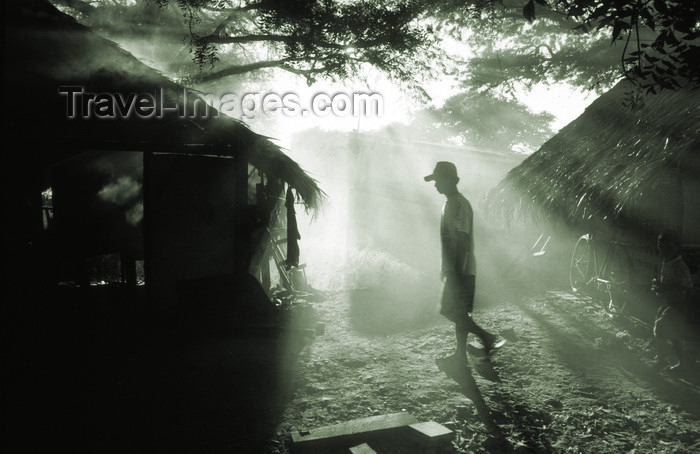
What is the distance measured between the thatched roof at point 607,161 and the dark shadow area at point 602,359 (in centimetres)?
170

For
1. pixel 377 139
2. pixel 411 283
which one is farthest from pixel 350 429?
Answer: pixel 377 139

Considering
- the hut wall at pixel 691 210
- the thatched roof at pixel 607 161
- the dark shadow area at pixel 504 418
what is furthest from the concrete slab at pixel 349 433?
the hut wall at pixel 691 210

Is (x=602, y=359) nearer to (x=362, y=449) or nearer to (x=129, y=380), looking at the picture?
(x=362, y=449)

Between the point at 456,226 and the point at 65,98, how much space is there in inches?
201

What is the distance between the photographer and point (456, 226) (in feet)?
16.8

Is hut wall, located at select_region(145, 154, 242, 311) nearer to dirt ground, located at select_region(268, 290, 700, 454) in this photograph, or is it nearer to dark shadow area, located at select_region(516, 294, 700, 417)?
dirt ground, located at select_region(268, 290, 700, 454)

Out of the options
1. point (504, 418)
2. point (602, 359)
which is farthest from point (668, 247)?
point (504, 418)

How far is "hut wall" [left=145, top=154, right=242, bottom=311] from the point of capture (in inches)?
270

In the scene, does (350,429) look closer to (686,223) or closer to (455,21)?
(686,223)

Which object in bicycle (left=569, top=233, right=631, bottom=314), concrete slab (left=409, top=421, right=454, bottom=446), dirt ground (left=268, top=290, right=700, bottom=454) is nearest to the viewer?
concrete slab (left=409, top=421, right=454, bottom=446)

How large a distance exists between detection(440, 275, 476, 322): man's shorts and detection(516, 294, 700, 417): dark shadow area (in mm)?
1579

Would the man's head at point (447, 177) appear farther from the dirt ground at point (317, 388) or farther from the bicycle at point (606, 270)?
the bicycle at point (606, 270)

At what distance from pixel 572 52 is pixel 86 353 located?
15.0m

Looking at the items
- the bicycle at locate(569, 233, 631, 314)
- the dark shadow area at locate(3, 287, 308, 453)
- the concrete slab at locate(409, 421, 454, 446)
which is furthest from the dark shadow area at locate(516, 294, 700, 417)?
the dark shadow area at locate(3, 287, 308, 453)
